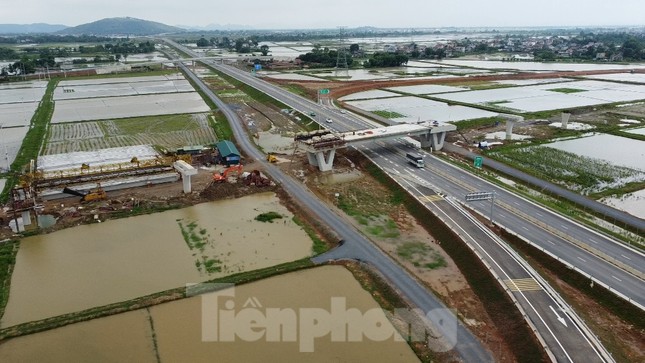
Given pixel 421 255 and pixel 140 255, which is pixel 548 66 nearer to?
pixel 421 255

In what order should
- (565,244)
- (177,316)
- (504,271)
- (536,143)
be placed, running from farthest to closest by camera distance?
(536,143) → (565,244) → (504,271) → (177,316)

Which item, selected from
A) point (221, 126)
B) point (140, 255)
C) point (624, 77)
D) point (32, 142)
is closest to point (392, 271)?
point (140, 255)

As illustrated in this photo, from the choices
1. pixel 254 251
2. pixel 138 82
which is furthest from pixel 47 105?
pixel 254 251

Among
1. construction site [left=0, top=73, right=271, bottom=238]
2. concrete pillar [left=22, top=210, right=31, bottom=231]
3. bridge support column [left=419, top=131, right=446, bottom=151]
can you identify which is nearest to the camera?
concrete pillar [left=22, top=210, right=31, bottom=231]

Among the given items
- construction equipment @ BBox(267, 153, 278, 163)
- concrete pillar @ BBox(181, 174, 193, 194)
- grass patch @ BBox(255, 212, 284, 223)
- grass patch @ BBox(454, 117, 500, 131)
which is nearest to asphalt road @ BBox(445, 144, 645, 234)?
grass patch @ BBox(454, 117, 500, 131)

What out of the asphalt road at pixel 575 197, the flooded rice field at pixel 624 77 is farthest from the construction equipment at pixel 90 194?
the flooded rice field at pixel 624 77

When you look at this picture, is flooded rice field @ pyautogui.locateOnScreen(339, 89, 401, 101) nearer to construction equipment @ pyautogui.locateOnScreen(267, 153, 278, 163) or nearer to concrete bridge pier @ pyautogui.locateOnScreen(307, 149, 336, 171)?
construction equipment @ pyautogui.locateOnScreen(267, 153, 278, 163)

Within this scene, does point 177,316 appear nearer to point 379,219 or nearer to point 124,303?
point 124,303
